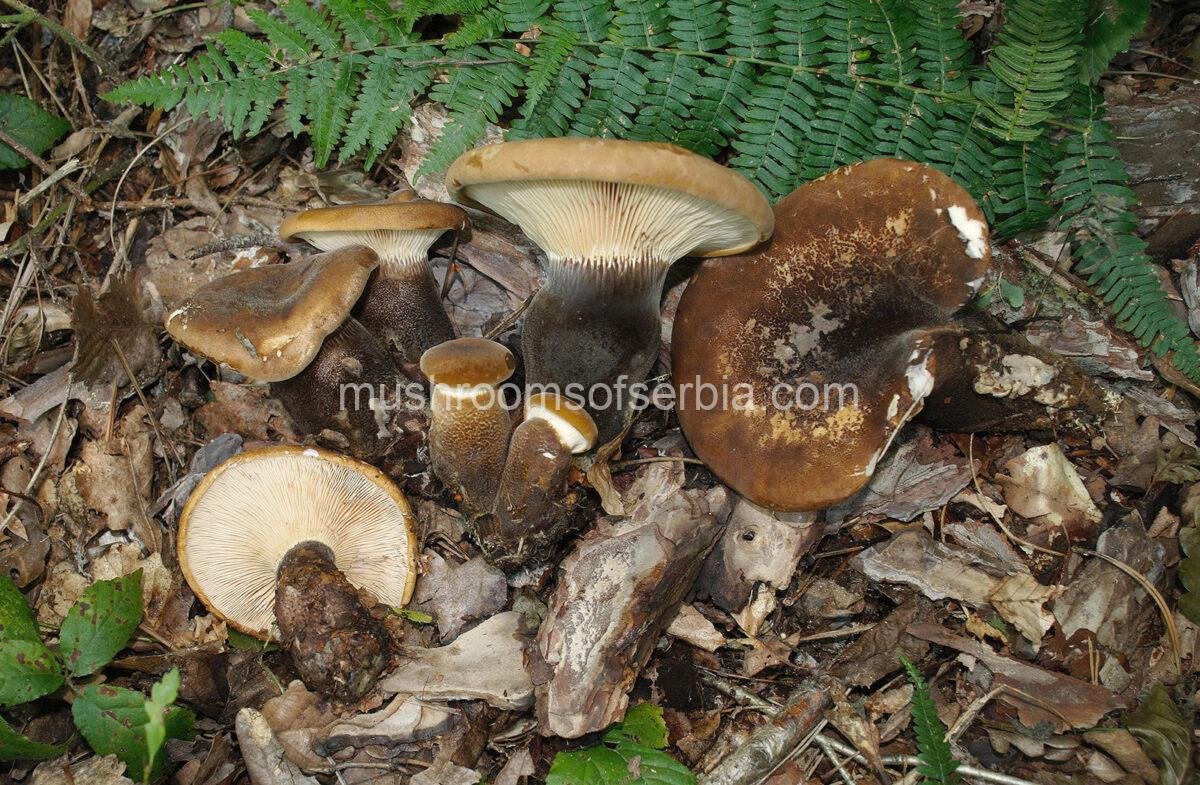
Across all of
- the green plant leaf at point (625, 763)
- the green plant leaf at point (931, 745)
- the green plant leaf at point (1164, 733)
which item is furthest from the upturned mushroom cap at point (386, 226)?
the green plant leaf at point (1164, 733)

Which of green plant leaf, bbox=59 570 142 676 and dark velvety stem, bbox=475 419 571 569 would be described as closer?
green plant leaf, bbox=59 570 142 676

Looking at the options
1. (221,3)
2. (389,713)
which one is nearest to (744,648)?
(389,713)

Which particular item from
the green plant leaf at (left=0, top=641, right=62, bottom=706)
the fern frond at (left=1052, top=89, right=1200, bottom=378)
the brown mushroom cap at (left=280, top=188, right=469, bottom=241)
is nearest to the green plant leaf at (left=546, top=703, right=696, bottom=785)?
the green plant leaf at (left=0, top=641, right=62, bottom=706)

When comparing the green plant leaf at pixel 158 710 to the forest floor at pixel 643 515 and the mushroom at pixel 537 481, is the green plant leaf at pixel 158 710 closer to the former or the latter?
the forest floor at pixel 643 515

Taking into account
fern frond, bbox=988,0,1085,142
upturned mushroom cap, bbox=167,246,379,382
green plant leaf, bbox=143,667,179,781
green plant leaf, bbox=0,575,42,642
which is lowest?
green plant leaf, bbox=0,575,42,642

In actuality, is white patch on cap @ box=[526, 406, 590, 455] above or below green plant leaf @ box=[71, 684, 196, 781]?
above

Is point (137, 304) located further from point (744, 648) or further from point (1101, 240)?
point (1101, 240)

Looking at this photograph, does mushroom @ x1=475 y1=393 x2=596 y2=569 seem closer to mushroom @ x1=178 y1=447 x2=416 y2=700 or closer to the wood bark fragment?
the wood bark fragment
